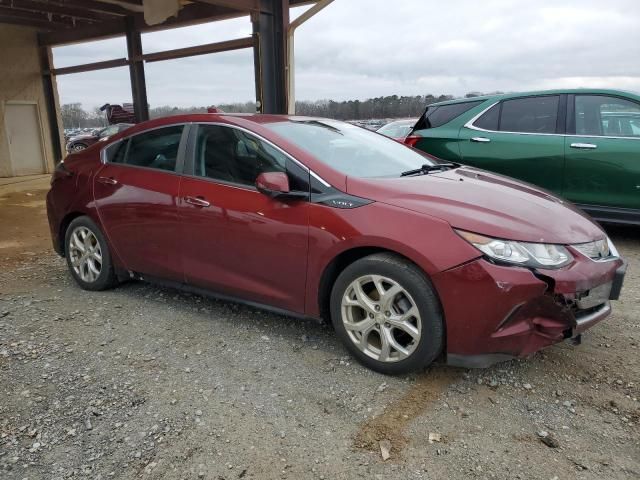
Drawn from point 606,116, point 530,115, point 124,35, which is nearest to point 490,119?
point 530,115

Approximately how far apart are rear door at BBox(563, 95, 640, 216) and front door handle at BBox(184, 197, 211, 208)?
160 inches

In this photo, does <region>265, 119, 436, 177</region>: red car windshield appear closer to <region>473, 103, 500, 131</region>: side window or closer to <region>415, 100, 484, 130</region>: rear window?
<region>473, 103, 500, 131</region>: side window

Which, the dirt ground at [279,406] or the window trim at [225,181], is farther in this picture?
the window trim at [225,181]

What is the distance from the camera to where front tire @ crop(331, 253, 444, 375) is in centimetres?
267

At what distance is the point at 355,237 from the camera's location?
2.84 metres

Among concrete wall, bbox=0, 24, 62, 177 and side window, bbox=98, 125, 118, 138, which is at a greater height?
concrete wall, bbox=0, 24, 62, 177

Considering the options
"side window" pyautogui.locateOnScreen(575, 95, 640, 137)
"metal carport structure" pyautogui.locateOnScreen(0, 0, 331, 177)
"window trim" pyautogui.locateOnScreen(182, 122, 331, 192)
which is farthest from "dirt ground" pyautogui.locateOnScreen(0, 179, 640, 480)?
"metal carport structure" pyautogui.locateOnScreen(0, 0, 331, 177)

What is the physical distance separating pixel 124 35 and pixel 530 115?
8818 mm

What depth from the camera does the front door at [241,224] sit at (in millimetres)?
3111

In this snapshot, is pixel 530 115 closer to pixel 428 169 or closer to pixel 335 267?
pixel 428 169

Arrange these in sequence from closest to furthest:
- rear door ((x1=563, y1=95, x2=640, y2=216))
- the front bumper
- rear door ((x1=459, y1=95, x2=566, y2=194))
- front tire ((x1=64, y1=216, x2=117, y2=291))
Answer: the front bumper < front tire ((x1=64, y1=216, x2=117, y2=291)) < rear door ((x1=563, y1=95, x2=640, y2=216)) < rear door ((x1=459, y1=95, x2=566, y2=194))

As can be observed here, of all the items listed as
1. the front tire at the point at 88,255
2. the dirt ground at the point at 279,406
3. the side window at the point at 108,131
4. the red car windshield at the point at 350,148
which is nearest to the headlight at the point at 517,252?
the dirt ground at the point at 279,406

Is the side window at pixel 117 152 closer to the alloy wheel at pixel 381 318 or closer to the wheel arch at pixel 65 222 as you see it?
the wheel arch at pixel 65 222

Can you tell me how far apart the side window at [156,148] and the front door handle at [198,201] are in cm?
34
